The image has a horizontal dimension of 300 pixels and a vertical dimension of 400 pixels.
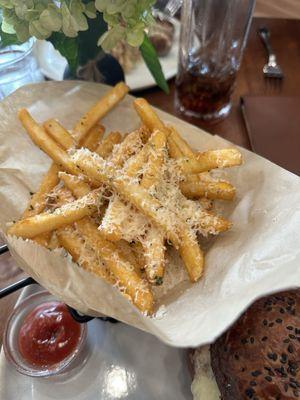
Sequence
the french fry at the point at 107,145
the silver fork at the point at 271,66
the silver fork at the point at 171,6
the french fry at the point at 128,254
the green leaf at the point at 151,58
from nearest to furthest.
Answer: the french fry at the point at 128,254, the french fry at the point at 107,145, the green leaf at the point at 151,58, the silver fork at the point at 171,6, the silver fork at the point at 271,66

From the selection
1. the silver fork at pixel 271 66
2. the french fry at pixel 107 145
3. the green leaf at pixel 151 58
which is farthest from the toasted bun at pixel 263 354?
the silver fork at pixel 271 66

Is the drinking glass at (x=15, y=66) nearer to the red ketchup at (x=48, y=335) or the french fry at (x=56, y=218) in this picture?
the french fry at (x=56, y=218)

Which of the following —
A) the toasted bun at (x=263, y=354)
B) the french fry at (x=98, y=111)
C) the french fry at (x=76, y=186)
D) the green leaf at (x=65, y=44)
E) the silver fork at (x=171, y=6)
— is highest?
the green leaf at (x=65, y=44)

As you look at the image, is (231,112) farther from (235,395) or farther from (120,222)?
(235,395)

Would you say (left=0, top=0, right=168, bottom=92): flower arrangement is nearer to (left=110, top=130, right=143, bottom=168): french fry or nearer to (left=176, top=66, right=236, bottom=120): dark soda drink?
(left=110, top=130, right=143, bottom=168): french fry

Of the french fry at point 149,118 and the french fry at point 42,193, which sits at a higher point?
the french fry at point 149,118

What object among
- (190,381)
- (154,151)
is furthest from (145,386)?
(154,151)


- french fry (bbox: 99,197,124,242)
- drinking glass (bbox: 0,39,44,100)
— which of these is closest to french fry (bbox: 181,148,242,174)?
french fry (bbox: 99,197,124,242)

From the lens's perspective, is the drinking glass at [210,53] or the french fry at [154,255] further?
the drinking glass at [210,53]
